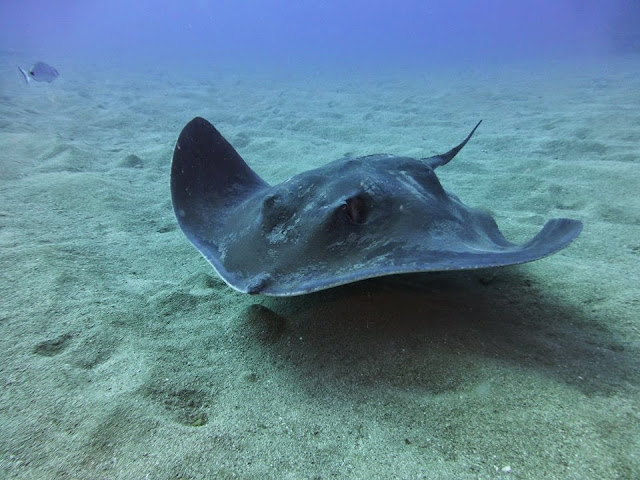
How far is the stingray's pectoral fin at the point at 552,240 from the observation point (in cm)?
200

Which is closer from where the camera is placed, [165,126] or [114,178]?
[114,178]

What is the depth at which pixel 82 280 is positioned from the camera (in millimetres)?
3033

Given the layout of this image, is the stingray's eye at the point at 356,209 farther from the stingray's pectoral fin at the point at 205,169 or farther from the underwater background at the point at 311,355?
the stingray's pectoral fin at the point at 205,169

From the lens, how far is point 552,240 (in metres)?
2.21

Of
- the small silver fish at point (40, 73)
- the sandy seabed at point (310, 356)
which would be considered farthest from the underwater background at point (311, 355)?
the small silver fish at point (40, 73)

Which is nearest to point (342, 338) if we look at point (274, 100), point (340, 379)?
point (340, 379)

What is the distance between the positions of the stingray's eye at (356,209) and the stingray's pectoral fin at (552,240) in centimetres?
95

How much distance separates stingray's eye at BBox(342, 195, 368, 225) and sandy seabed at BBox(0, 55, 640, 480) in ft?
2.06

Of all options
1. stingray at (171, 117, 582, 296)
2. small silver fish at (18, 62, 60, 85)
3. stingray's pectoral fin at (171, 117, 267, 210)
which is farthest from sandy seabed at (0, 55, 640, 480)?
small silver fish at (18, 62, 60, 85)

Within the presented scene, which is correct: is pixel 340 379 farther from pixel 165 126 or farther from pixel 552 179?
pixel 165 126

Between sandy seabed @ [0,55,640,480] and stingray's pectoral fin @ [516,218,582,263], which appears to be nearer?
sandy seabed @ [0,55,640,480]

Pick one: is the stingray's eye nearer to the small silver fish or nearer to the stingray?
the stingray

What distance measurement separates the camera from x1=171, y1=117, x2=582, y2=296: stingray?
78.4 inches

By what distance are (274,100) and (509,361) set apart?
14.2m
